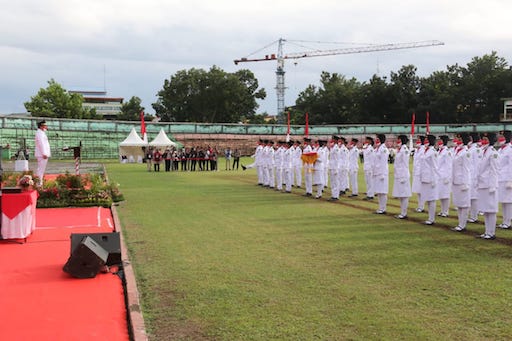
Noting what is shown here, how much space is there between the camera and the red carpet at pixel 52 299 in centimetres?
479

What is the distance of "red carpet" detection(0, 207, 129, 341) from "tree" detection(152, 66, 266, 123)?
67.9 metres

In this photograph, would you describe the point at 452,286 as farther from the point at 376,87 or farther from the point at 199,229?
the point at 376,87

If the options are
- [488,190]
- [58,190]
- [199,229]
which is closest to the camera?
[488,190]

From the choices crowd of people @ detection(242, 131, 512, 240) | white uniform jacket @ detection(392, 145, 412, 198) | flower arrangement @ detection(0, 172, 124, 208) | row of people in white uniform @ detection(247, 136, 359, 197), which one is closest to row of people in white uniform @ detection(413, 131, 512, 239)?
crowd of people @ detection(242, 131, 512, 240)

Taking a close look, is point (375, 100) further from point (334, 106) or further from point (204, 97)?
point (204, 97)

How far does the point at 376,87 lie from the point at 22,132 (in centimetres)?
4733

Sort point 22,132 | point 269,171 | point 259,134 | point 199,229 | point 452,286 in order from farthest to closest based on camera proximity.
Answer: point 259,134
point 22,132
point 269,171
point 199,229
point 452,286

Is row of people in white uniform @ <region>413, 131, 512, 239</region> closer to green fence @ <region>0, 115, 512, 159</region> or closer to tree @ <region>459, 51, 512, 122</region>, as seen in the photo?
green fence @ <region>0, 115, 512, 159</region>

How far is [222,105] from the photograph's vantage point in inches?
3029

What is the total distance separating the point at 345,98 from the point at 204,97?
2114cm

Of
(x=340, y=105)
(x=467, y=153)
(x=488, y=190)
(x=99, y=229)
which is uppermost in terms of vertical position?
(x=340, y=105)

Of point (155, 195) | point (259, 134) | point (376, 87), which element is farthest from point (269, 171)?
point (376, 87)

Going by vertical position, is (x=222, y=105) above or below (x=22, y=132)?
above

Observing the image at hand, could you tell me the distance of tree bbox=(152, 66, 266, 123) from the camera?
75.6 m
